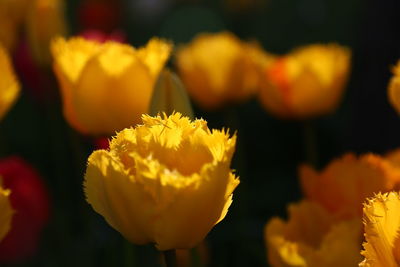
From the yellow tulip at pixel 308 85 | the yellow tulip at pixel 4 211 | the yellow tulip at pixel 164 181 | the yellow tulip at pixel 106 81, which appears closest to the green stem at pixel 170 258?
the yellow tulip at pixel 164 181

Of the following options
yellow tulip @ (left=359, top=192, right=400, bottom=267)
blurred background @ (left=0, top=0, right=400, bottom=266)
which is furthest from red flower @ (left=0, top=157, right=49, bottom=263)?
yellow tulip @ (left=359, top=192, right=400, bottom=267)

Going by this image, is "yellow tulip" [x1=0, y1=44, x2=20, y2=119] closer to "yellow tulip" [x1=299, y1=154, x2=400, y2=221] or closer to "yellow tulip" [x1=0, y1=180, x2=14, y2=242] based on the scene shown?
"yellow tulip" [x1=0, y1=180, x2=14, y2=242]

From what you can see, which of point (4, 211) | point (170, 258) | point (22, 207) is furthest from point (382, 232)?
point (22, 207)

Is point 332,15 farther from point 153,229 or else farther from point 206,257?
point 153,229

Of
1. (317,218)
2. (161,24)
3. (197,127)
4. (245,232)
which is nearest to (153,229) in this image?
(197,127)

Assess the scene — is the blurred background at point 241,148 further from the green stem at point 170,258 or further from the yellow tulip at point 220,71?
the green stem at point 170,258

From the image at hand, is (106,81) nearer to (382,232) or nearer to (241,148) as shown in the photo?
(382,232)
